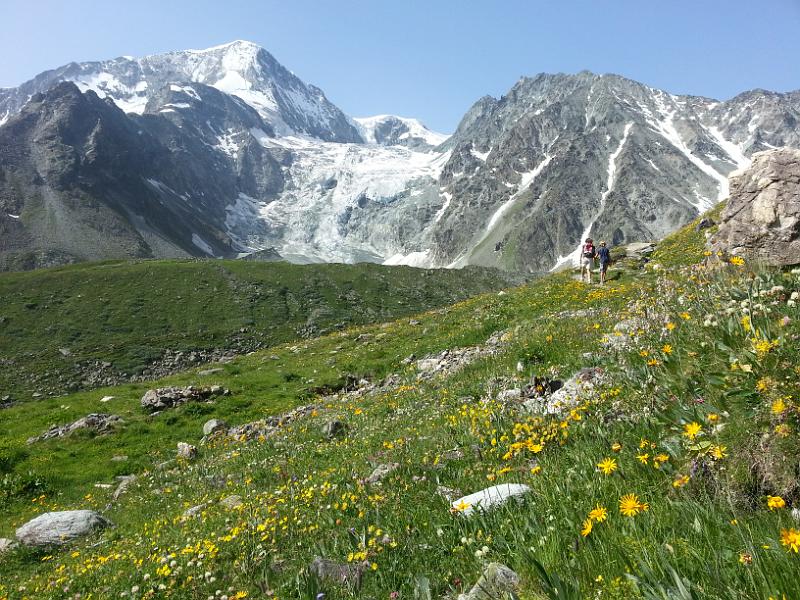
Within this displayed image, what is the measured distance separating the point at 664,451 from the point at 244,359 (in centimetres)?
3593

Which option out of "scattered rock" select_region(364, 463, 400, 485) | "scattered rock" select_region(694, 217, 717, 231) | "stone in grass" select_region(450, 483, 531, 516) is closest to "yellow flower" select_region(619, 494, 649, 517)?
"stone in grass" select_region(450, 483, 531, 516)

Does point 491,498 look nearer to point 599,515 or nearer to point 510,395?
point 599,515

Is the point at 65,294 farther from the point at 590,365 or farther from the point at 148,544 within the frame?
the point at 590,365

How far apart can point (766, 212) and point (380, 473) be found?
12.1 metres

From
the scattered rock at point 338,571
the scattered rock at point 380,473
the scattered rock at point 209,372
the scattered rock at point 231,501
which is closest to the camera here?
the scattered rock at point 338,571

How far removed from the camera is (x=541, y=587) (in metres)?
3.23

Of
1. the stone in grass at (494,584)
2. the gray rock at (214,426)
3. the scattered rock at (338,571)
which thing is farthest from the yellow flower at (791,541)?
the gray rock at (214,426)

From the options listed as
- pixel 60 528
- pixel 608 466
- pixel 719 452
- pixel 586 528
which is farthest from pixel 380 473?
pixel 60 528

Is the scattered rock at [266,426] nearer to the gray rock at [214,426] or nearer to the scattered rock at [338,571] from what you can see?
the gray rock at [214,426]

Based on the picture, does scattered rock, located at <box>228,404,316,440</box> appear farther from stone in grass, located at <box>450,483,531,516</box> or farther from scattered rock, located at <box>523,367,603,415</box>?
stone in grass, located at <box>450,483,531,516</box>

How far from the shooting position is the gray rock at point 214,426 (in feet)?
65.4

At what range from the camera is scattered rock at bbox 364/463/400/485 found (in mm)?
7259

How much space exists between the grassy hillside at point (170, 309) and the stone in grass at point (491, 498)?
49939 millimetres

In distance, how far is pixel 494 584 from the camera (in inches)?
141
